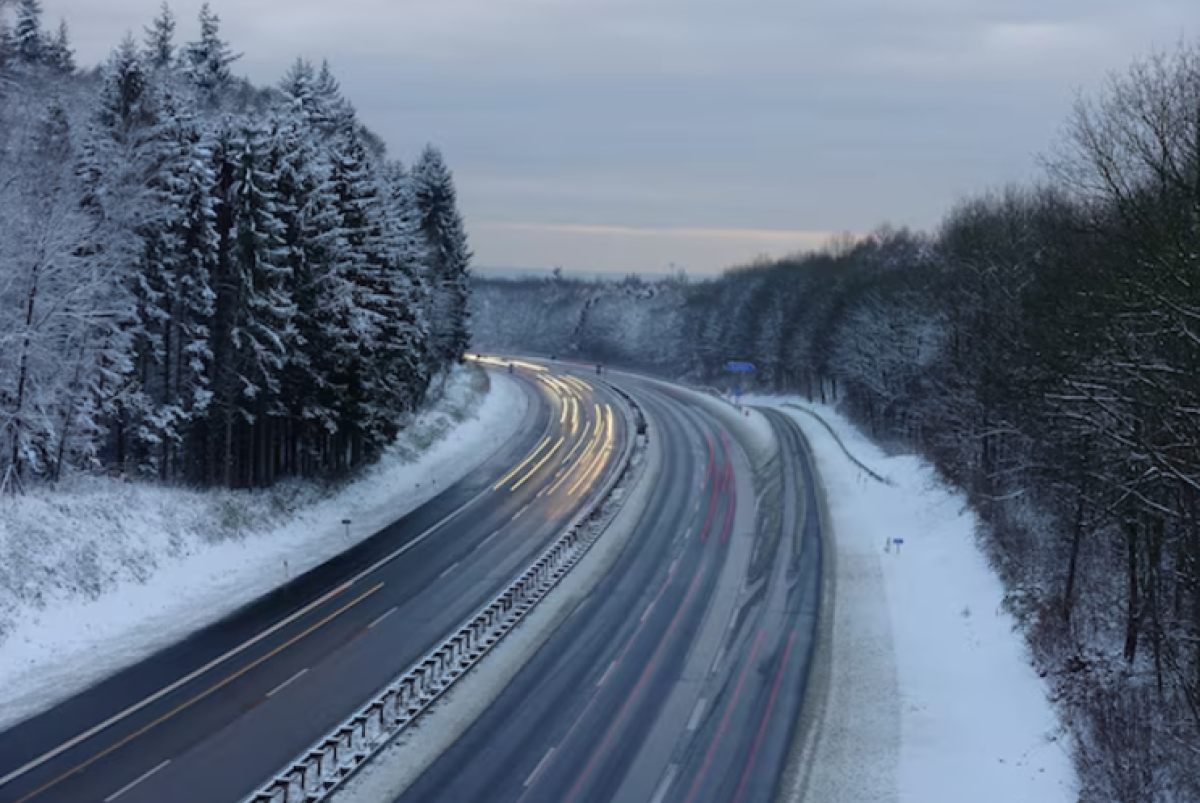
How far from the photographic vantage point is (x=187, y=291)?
123 feet

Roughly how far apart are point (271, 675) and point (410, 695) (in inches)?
157

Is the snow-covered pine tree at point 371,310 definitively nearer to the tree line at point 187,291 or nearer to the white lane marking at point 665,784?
the tree line at point 187,291

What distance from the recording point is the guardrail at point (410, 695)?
18234mm

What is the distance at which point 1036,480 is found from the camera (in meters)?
34.0

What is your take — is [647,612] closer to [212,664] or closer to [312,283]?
[212,664]

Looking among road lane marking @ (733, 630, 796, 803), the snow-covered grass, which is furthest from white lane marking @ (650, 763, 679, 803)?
the snow-covered grass

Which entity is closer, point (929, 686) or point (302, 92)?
point (929, 686)

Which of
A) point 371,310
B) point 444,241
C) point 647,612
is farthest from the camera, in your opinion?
point 444,241

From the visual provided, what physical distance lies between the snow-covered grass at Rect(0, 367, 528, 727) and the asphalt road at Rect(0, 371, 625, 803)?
3.23ft

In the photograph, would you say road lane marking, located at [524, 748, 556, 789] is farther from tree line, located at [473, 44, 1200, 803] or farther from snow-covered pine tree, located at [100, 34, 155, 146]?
snow-covered pine tree, located at [100, 34, 155, 146]

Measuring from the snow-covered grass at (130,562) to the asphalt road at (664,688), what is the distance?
1008 cm

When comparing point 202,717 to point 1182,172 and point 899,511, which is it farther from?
point 899,511

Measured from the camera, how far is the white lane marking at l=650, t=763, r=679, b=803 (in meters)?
18.6

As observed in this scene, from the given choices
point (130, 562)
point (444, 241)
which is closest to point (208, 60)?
point (444, 241)
